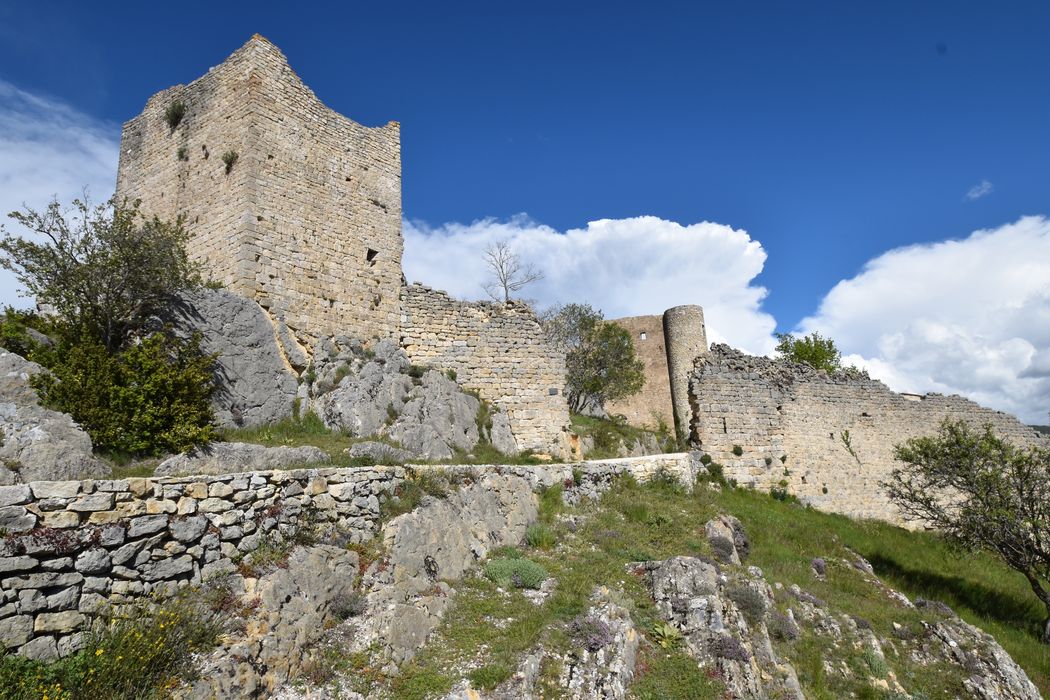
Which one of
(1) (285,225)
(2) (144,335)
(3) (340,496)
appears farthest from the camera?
(1) (285,225)

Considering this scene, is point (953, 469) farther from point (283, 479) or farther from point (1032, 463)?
point (283, 479)

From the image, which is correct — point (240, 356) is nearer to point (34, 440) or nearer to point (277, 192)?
point (277, 192)

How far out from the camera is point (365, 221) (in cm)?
1661

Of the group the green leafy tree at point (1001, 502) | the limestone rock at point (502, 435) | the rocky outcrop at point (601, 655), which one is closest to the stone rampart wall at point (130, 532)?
the rocky outcrop at point (601, 655)

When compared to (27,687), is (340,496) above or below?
above

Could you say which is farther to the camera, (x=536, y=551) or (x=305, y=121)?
(x=305, y=121)

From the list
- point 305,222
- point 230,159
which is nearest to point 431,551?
point 305,222

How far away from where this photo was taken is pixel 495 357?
1653 cm

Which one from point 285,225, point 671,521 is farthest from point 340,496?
point 285,225

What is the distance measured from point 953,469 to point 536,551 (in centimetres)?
1177

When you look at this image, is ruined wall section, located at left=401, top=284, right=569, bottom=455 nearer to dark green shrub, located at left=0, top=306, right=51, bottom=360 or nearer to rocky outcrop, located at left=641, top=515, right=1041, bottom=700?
rocky outcrop, located at left=641, top=515, right=1041, bottom=700

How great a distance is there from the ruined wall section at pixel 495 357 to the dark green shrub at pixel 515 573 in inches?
252

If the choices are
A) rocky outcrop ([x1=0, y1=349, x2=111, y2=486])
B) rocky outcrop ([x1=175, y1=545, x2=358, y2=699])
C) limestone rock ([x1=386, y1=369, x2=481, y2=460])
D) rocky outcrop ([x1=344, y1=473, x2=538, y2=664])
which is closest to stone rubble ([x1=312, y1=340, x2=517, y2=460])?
limestone rock ([x1=386, y1=369, x2=481, y2=460])

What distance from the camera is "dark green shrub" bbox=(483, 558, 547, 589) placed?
9.18 meters
